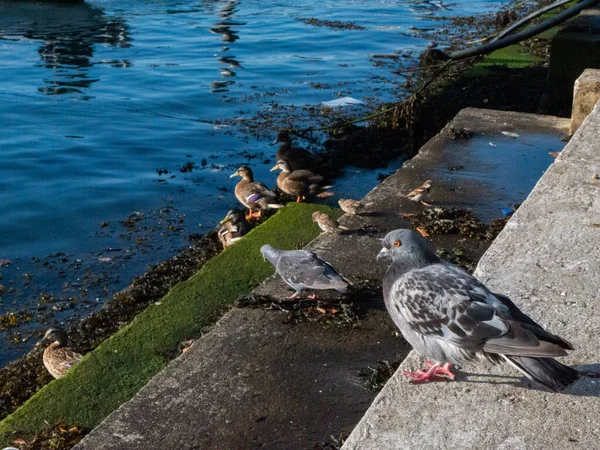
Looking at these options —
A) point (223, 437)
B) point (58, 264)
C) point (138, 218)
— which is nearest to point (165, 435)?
point (223, 437)

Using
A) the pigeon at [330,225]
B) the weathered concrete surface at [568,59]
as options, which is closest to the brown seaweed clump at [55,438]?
the pigeon at [330,225]

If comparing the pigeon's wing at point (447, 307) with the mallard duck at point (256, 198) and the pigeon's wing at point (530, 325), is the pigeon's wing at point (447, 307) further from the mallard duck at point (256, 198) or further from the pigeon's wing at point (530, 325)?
the mallard duck at point (256, 198)

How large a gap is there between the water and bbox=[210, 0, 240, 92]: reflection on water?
0.06 meters

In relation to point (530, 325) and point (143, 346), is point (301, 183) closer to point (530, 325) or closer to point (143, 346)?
point (143, 346)

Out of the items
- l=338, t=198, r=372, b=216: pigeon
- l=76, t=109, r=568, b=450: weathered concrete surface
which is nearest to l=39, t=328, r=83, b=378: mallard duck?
l=76, t=109, r=568, b=450: weathered concrete surface

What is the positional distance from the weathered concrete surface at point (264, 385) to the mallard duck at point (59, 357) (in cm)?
153

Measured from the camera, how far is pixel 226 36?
2234cm

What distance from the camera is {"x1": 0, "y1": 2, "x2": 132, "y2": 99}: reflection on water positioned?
59.2 feet

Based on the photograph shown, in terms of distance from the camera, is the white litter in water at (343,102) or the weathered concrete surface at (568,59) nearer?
the weathered concrete surface at (568,59)

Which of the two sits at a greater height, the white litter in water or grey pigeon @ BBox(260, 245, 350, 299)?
grey pigeon @ BBox(260, 245, 350, 299)

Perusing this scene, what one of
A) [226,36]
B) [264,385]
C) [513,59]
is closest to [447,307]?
[264,385]

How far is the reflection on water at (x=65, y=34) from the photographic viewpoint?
59.2 feet

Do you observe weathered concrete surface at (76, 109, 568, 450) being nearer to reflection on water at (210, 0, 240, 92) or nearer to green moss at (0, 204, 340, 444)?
green moss at (0, 204, 340, 444)

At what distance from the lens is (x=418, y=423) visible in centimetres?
394
